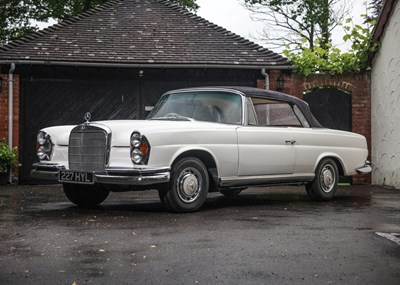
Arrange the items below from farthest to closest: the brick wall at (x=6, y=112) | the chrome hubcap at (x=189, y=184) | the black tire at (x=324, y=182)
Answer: the brick wall at (x=6, y=112) < the black tire at (x=324, y=182) < the chrome hubcap at (x=189, y=184)

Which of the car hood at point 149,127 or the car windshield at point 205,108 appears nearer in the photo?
the car hood at point 149,127

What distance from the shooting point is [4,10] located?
95.1ft

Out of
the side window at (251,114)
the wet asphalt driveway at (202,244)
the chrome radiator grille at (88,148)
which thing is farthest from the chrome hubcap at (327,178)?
the chrome radiator grille at (88,148)

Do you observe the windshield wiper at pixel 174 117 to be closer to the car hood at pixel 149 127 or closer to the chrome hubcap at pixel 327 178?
the car hood at pixel 149 127

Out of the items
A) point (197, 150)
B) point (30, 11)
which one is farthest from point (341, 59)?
point (30, 11)

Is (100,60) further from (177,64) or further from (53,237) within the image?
(53,237)

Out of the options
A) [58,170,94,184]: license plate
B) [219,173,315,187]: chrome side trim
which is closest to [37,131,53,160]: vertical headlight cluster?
[58,170,94,184]: license plate

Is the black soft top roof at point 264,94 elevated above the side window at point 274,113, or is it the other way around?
the black soft top roof at point 264,94

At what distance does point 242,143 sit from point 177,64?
273 inches

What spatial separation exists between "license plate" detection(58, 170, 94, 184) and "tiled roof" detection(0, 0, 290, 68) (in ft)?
23.6

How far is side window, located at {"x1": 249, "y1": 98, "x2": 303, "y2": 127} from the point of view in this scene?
326 inches

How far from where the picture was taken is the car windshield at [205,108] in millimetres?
7910

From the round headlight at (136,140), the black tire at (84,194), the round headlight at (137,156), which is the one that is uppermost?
the round headlight at (136,140)

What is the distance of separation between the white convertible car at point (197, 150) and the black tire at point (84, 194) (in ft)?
0.05
